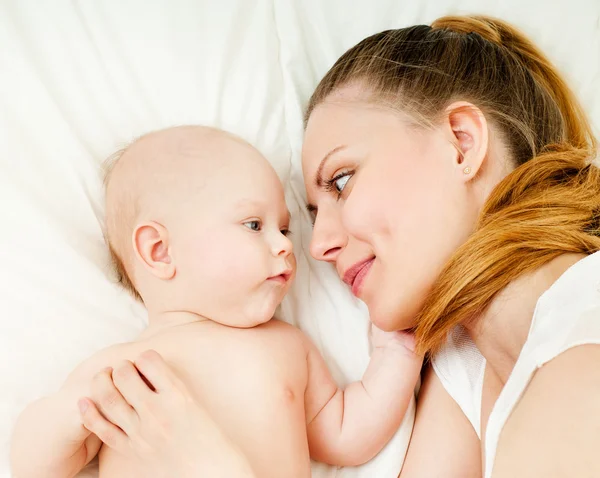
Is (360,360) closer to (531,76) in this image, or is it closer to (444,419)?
(444,419)

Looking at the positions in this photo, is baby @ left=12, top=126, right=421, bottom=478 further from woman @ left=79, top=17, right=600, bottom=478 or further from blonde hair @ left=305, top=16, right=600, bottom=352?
blonde hair @ left=305, top=16, right=600, bottom=352

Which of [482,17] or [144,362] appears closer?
[144,362]

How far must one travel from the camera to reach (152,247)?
1272 millimetres

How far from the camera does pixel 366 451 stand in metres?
1.32

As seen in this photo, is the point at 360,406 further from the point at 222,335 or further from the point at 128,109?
the point at 128,109

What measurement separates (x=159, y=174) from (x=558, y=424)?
857 millimetres

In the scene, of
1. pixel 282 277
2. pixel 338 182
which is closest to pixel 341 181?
pixel 338 182

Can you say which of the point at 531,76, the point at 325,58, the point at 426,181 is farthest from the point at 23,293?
the point at 531,76

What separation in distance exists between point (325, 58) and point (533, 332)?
1004 millimetres

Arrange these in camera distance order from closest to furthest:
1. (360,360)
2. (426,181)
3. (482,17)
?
(426,181) < (360,360) < (482,17)

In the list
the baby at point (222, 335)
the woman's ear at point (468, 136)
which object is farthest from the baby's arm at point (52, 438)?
the woman's ear at point (468, 136)

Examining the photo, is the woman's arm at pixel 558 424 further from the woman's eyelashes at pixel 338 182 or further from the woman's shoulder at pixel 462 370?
the woman's eyelashes at pixel 338 182

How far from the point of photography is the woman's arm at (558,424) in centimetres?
82

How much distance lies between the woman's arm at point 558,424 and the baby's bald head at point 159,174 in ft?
2.35
